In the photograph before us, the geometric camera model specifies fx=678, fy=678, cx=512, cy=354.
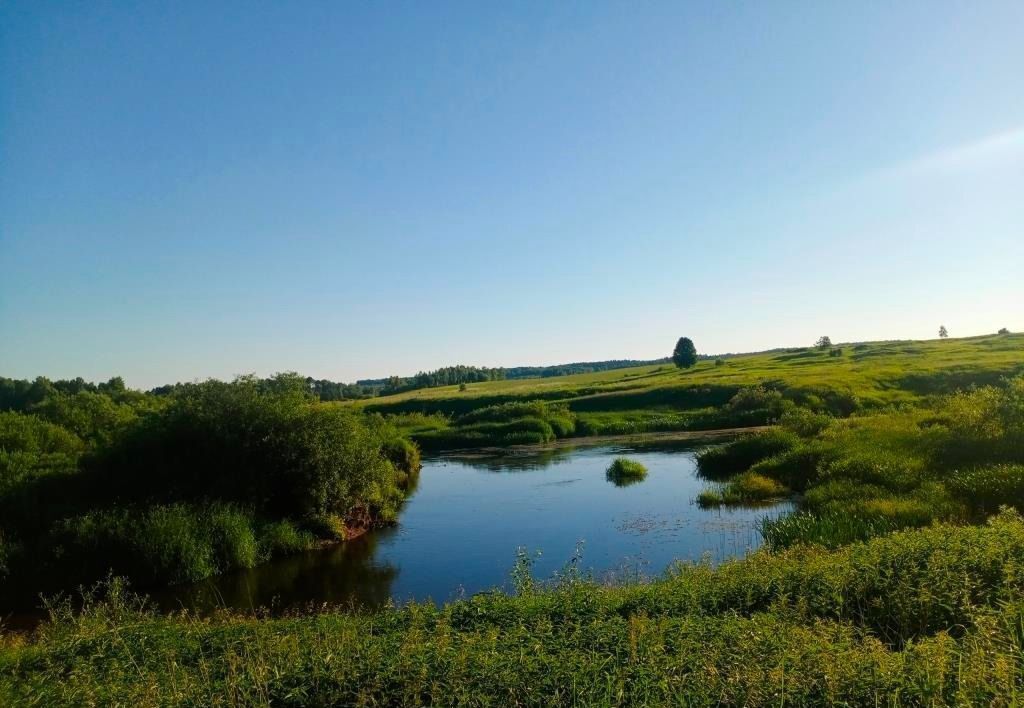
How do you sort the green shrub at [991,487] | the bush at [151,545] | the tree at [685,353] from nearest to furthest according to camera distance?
the green shrub at [991,487] < the bush at [151,545] < the tree at [685,353]

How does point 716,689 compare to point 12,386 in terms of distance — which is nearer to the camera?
point 716,689

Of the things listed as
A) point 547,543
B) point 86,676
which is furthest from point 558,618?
point 547,543

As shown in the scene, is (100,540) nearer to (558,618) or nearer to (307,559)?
(307,559)

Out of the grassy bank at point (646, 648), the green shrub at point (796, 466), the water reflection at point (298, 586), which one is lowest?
the water reflection at point (298, 586)

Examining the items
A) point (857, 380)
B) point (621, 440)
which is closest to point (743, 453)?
point (621, 440)

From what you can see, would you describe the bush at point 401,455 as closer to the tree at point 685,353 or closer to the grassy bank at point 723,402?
the grassy bank at point 723,402

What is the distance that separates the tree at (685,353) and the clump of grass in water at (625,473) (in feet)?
237

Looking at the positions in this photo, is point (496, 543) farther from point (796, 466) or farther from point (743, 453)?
point (743, 453)

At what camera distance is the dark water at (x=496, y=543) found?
59.7ft

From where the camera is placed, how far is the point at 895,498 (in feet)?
64.7

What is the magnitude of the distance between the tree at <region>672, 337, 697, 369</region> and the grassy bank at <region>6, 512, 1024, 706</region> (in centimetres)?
9223

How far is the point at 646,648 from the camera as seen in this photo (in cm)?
754

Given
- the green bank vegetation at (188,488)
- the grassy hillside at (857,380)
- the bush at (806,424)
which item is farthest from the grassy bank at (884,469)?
the grassy hillside at (857,380)

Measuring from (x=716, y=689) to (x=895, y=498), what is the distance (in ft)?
53.1
